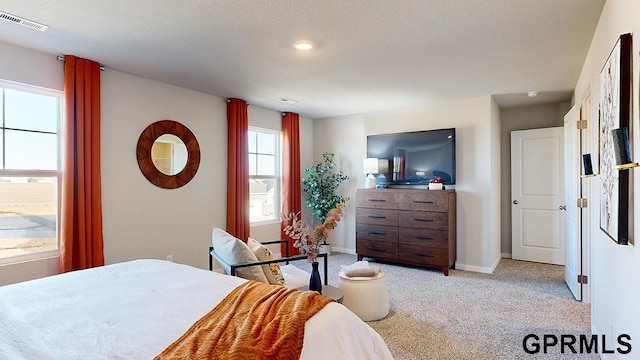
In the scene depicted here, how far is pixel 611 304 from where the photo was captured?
6.63ft

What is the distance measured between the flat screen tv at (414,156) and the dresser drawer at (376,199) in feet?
1.13

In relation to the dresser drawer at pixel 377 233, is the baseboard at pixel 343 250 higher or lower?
lower

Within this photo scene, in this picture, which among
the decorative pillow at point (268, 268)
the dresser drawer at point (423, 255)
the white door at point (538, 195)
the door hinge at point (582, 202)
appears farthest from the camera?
the white door at point (538, 195)

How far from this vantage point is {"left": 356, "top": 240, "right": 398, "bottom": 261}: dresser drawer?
16.2 ft

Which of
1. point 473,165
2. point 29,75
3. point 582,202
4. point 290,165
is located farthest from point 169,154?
point 582,202

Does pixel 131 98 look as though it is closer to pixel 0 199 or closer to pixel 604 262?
pixel 0 199

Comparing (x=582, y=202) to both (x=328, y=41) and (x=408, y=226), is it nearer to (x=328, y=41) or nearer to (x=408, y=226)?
(x=408, y=226)

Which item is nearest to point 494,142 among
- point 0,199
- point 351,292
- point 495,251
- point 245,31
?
point 495,251

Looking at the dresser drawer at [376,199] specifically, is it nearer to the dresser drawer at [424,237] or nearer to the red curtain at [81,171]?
the dresser drawer at [424,237]

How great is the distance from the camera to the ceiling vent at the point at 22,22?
7.83ft

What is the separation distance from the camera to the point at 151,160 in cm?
389

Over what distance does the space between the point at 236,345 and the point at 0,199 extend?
2.94 meters

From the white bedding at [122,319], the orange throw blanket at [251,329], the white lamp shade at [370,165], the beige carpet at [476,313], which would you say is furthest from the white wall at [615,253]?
the white lamp shade at [370,165]

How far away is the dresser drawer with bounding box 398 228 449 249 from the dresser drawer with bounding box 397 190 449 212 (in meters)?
0.30
